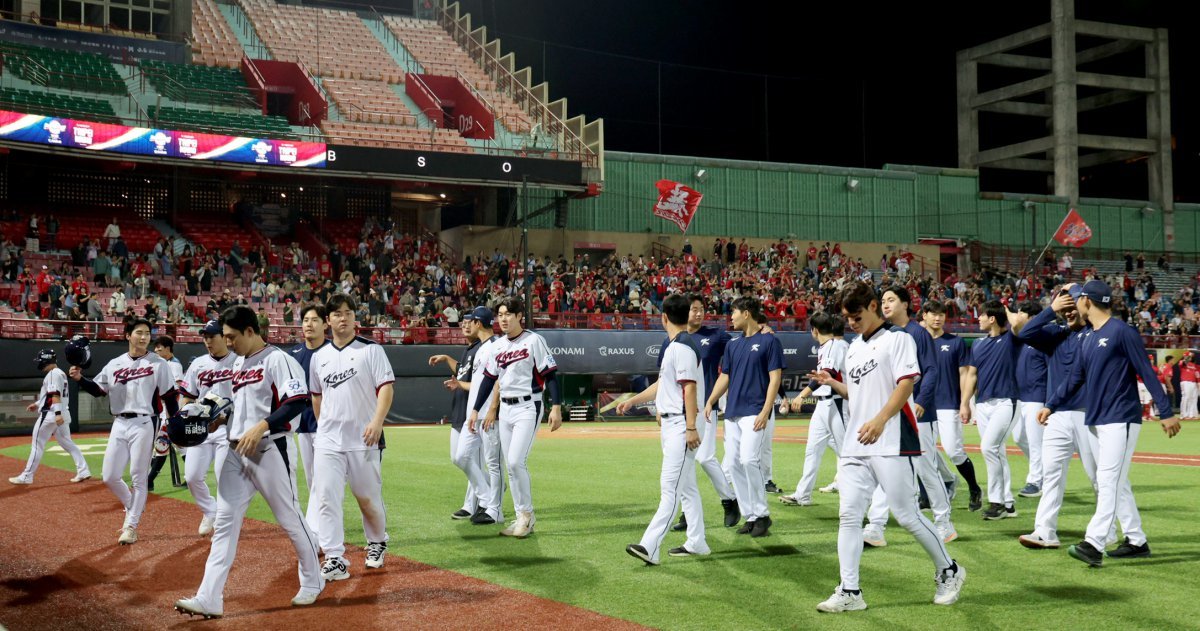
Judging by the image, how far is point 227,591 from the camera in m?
7.38

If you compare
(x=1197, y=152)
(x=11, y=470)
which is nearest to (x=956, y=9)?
(x=1197, y=152)

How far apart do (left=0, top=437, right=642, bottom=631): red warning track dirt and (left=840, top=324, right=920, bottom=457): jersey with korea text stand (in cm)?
192

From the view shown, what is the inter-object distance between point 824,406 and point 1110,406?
3.78 metres

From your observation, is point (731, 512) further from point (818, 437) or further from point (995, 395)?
point (995, 395)

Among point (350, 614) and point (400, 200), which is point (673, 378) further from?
point (400, 200)

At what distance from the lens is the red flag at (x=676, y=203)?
44375 millimetres

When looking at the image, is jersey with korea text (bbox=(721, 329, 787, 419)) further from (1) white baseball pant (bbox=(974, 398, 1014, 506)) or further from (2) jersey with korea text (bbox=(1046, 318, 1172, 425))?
(2) jersey with korea text (bbox=(1046, 318, 1172, 425))

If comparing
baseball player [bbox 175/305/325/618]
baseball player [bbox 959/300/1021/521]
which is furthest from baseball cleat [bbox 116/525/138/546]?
baseball player [bbox 959/300/1021/521]

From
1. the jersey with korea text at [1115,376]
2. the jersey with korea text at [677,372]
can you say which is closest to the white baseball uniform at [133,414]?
the jersey with korea text at [677,372]

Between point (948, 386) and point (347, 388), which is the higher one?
point (347, 388)

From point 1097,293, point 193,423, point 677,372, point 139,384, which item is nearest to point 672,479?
point 677,372

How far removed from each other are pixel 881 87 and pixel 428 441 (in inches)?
1759

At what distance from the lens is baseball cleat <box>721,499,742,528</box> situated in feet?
32.2

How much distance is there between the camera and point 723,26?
5794 centimetres
